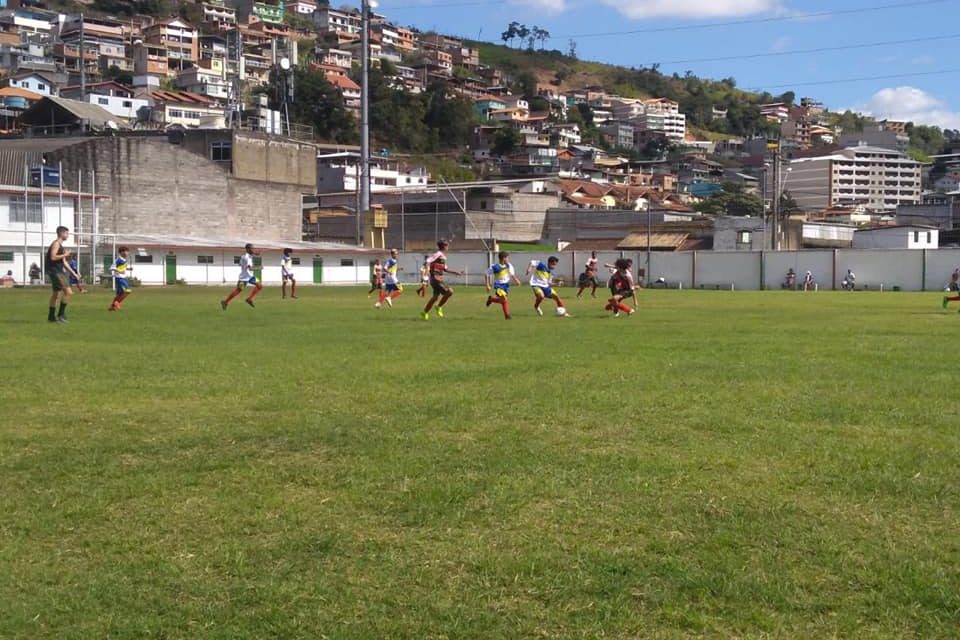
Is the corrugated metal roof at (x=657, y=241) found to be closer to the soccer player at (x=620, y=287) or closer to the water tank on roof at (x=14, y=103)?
the soccer player at (x=620, y=287)

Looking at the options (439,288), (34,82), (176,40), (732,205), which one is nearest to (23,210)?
(439,288)

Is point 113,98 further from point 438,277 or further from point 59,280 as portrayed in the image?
point 59,280

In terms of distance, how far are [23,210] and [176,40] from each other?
122092 mm

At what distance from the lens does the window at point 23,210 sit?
52.3m

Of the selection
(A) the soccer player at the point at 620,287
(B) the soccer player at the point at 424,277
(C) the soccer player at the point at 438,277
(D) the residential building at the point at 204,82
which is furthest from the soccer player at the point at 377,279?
(D) the residential building at the point at 204,82

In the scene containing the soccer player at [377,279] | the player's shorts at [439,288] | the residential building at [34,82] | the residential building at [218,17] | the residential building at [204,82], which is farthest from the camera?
the residential building at [218,17]

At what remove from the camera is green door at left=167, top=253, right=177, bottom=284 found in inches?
2315

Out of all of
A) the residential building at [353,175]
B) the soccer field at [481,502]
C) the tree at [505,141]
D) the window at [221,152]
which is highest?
the tree at [505,141]

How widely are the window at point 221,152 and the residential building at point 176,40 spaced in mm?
96938

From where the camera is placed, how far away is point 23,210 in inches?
2074

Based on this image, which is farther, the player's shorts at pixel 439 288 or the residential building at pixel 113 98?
the residential building at pixel 113 98

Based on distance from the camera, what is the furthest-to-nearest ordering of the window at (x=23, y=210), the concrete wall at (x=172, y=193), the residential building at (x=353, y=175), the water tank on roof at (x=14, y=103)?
1. the water tank on roof at (x=14, y=103)
2. the residential building at (x=353, y=175)
3. the concrete wall at (x=172, y=193)
4. the window at (x=23, y=210)

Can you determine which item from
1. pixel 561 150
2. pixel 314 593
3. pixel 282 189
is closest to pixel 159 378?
pixel 314 593

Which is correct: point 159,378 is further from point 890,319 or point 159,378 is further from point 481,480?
point 890,319
